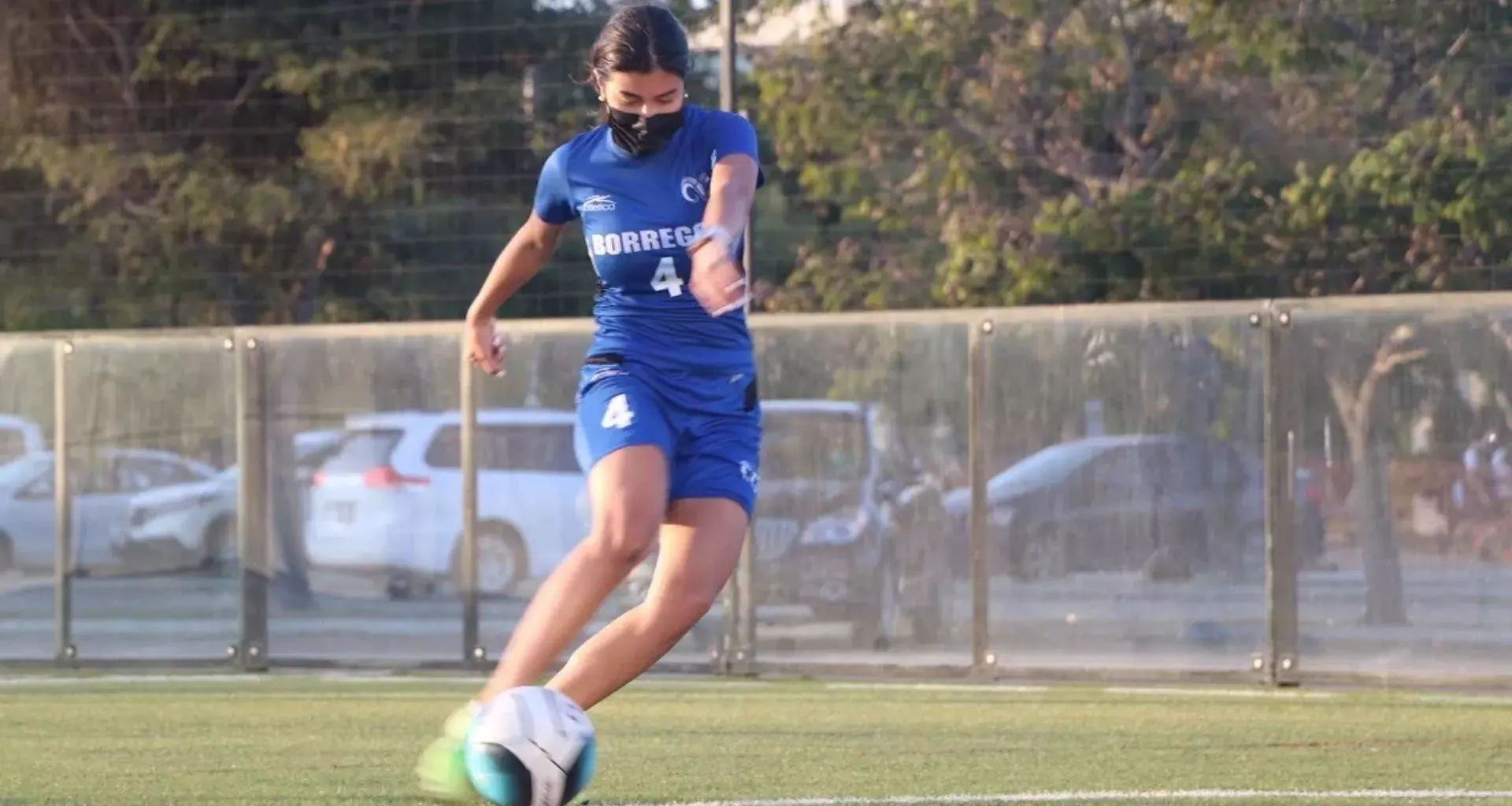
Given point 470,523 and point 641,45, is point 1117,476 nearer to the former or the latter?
point 470,523

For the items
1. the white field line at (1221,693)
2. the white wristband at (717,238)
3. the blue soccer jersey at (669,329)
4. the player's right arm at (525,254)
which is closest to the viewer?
the white wristband at (717,238)

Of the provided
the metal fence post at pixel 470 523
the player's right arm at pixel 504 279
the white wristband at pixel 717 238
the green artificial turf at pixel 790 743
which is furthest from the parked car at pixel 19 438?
the white wristband at pixel 717 238

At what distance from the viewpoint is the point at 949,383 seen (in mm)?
11906

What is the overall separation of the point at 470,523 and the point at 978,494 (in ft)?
9.05

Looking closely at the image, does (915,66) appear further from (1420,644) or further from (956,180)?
(1420,644)

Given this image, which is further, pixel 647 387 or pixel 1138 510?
pixel 1138 510

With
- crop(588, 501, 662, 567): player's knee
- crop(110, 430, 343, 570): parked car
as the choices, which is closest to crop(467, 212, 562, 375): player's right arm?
crop(588, 501, 662, 567): player's knee

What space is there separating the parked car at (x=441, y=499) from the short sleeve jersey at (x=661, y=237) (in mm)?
7094

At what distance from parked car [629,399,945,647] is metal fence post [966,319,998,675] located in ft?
0.69

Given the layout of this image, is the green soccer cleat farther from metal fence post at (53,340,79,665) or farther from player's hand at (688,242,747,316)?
metal fence post at (53,340,79,665)

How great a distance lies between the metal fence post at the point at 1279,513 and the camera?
437 inches

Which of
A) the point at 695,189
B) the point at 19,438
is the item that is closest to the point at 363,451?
the point at 19,438

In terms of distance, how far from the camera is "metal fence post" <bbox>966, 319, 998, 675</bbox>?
11641mm

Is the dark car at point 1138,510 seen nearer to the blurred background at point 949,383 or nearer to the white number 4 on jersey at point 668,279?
the blurred background at point 949,383
